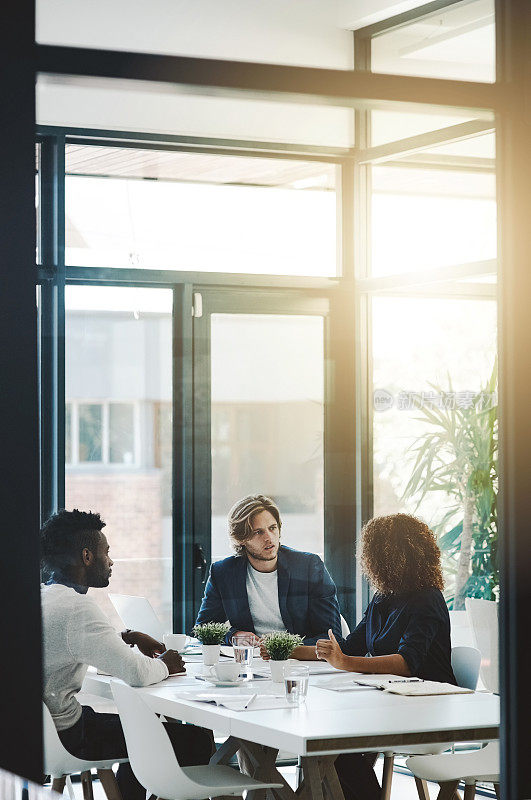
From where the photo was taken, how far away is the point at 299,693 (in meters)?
3.96

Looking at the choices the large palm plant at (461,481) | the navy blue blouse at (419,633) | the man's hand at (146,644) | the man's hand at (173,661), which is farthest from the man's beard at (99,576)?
the large palm plant at (461,481)

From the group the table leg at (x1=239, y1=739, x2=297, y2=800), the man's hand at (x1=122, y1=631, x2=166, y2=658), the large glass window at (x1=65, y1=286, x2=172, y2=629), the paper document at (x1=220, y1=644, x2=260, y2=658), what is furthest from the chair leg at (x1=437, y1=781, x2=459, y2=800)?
the large glass window at (x1=65, y1=286, x2=172, y2=629)

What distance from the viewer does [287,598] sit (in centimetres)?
556

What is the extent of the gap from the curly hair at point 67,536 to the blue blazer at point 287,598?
0.64 metres

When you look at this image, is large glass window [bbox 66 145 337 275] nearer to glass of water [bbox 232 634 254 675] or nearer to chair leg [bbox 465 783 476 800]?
glass of water [bbox 232 634 254 675]

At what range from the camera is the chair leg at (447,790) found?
4.41m

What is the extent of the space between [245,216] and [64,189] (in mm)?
Result: 1101

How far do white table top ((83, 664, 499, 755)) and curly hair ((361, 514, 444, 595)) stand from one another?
0.59 metres

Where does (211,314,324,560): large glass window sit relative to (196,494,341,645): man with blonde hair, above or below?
above

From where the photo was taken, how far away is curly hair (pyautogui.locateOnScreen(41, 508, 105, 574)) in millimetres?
3165

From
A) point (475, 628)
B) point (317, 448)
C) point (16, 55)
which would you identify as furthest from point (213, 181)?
point (16, 55)

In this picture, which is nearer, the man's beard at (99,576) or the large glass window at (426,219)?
the man's beard at (99,576)

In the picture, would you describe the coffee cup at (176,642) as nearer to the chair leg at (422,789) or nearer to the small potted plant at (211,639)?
the small potted plant at (211,639)

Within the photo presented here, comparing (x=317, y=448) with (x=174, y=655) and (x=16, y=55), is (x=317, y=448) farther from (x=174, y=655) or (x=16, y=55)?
(x=16, y=55)
